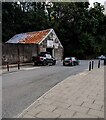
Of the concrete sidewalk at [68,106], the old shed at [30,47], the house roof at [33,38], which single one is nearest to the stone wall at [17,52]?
the old shed at [30,47]

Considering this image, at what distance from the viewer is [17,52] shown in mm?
31406

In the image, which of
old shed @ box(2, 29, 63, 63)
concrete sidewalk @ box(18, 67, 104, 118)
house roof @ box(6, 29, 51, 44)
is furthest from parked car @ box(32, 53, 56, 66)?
concrete sidewalk @ box(18, 67, 104, 118)

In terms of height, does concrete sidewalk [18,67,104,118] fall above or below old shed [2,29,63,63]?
below

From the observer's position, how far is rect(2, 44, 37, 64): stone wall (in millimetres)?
29312

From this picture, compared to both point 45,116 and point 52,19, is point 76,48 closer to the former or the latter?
point 52,19

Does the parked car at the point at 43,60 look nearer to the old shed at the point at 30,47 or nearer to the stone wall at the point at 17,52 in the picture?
the stone wall at the point at 17,52

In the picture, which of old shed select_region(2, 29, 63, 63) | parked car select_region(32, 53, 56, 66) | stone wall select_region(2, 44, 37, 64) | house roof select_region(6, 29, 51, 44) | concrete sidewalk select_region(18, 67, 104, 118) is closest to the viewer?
concrete sidewalk select_region(18, 67, 104, 118)

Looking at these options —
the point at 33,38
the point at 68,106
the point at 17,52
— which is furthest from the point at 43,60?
→ the point at 68,106

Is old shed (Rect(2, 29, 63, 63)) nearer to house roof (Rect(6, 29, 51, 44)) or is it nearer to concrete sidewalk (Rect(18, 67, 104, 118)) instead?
house roof (Rect(6, 29, 51, 44))

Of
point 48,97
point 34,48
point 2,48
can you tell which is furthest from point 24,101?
point 34,48

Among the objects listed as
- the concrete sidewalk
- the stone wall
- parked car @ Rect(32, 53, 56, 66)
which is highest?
the stone wall

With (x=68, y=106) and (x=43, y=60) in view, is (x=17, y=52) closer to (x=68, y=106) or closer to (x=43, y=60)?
(x=43, y=60)

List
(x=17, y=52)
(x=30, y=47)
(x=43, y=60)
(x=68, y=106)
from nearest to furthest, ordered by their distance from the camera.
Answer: (x=68, y=106), (x=43, y=60), (x=17, y=52), (x=30, y=47)

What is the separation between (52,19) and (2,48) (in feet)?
98.6
